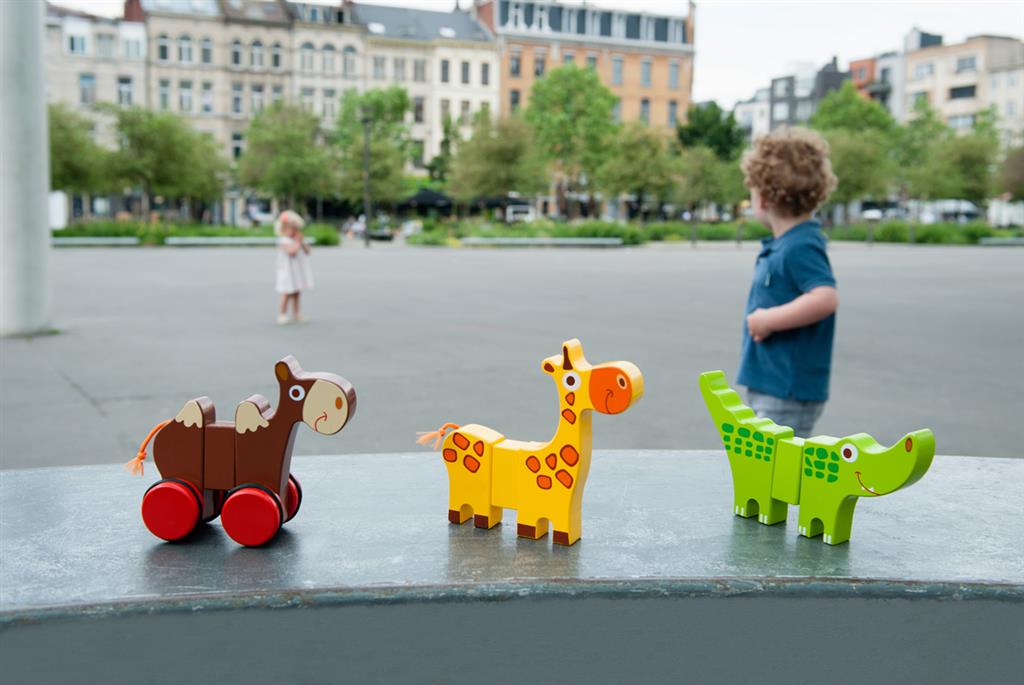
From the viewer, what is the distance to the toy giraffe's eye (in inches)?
75.2

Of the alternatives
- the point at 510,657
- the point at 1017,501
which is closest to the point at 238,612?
the point at 510,657

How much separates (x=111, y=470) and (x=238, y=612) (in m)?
1.09

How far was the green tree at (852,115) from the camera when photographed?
234ft

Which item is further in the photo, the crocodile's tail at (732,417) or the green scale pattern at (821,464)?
the crocodile's tail at (732,417)

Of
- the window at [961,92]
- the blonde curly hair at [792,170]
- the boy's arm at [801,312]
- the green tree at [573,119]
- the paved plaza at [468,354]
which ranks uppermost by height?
the window at [961,92]

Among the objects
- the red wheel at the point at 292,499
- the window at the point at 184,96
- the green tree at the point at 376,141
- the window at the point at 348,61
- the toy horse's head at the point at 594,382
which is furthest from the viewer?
the window at the point at 348,61

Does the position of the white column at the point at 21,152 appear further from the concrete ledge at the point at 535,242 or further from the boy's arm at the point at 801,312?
the concrete ledge at the point at 535,242

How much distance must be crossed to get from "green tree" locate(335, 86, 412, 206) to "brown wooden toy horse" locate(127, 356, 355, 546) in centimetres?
4461

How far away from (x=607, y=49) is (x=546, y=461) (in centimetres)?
8685

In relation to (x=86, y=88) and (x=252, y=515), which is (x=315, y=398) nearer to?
(x=252, y=515)

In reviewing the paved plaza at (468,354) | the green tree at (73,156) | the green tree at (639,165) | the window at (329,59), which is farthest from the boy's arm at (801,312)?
the window at (329,59)

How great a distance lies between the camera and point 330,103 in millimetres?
74938

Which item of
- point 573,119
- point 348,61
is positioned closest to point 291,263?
point 573,119

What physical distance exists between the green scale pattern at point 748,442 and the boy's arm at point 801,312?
1.89 meters
